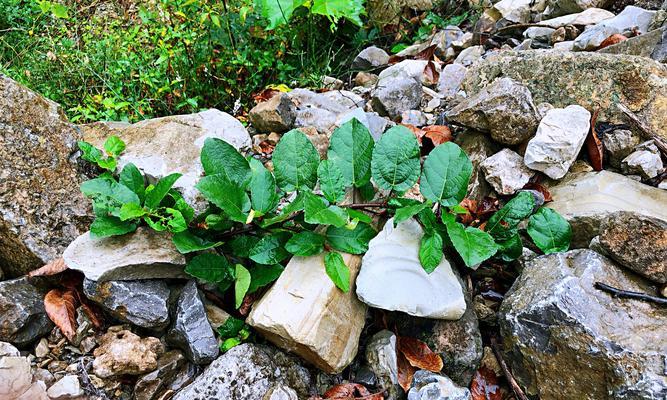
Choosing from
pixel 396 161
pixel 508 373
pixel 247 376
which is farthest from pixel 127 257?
pixel 508 373

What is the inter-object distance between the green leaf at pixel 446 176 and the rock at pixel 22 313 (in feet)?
5.22

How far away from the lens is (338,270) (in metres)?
2.04

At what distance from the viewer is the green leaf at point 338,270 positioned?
2025mm

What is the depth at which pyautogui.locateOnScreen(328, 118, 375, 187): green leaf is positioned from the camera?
227cm

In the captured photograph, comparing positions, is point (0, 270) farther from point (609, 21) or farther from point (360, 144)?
point (609, 21)

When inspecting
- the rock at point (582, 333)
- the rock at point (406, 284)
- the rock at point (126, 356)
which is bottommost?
the rock at point (582, 333)

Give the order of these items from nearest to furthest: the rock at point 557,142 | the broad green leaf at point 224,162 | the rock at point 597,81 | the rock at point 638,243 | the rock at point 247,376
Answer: the rock at point 638,243 → the rock at point 247,376 → the broad green leaf at point 224,162 → the rock at point 557,142 → the rock at point 597,81

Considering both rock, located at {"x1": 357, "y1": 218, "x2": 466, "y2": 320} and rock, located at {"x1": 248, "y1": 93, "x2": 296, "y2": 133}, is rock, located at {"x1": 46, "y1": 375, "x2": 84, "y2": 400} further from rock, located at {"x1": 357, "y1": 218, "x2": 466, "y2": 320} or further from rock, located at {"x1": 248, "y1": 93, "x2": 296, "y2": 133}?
rock, located at {"x1": 248, "y1": 93, "x2": 296, "y2": 133}

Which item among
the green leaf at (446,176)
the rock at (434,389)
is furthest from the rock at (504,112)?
the rock at (434,389)

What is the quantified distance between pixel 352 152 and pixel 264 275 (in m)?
0.64

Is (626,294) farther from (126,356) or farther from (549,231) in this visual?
(126,356)

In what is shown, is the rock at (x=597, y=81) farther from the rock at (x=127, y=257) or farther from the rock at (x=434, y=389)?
the rock at (x=127, y=257)

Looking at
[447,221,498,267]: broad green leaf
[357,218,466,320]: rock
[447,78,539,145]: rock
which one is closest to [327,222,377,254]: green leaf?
[357,218,466,320]: rock

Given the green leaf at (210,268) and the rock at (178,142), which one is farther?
the rock at (178,142)
